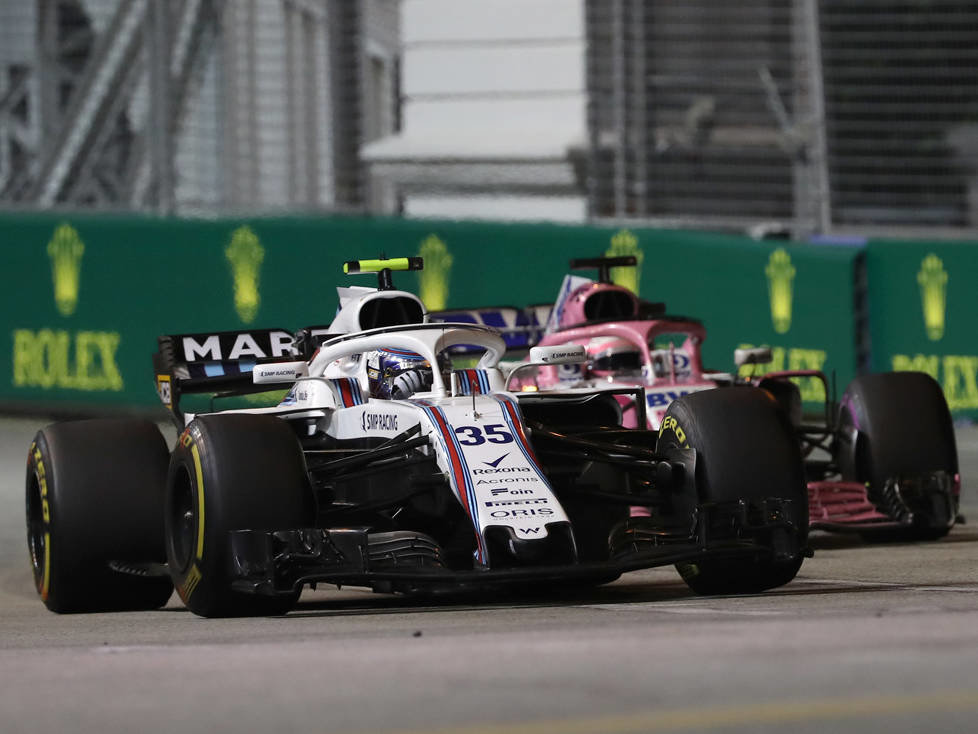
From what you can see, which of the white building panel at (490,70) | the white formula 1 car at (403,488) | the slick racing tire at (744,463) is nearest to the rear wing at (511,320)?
the white formula 1 car at (403,488)

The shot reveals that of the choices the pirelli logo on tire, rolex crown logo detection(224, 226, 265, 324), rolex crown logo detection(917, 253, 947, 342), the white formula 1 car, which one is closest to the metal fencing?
rolex crown logo detection(224, 226, 265, 324)

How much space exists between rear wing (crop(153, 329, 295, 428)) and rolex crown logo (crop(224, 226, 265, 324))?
5374 mm

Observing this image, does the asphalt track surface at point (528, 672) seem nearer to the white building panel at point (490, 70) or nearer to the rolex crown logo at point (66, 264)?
the rolex crown logo at point (66, 264)

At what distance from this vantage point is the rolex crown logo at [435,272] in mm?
15719

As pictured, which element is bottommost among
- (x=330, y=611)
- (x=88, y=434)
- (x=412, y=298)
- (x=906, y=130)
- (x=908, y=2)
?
(x=330, y=611)

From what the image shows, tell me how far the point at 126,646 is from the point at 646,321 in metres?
6.57

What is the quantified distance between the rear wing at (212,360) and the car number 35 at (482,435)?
92.1 inches

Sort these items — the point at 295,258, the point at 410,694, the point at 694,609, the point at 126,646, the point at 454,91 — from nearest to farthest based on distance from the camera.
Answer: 1. the point at 410,694
2. the point at 126,646
3. the point at 694,609
4. the point at 295,258
5. the point at 454,91

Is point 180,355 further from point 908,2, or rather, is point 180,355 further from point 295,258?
point 908,2

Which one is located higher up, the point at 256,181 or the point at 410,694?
the point at 256,181

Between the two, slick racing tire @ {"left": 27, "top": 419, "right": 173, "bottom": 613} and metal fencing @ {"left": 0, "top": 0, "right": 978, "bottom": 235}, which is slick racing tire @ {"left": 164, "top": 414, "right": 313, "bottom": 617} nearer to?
slick racing tire @ {"left": 27, "top": 419, "right": 173, "bottom": 613}

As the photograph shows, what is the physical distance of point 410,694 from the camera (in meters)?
4.15

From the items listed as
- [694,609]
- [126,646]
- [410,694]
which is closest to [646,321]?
[694,609]

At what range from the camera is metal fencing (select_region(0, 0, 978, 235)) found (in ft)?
52.0
